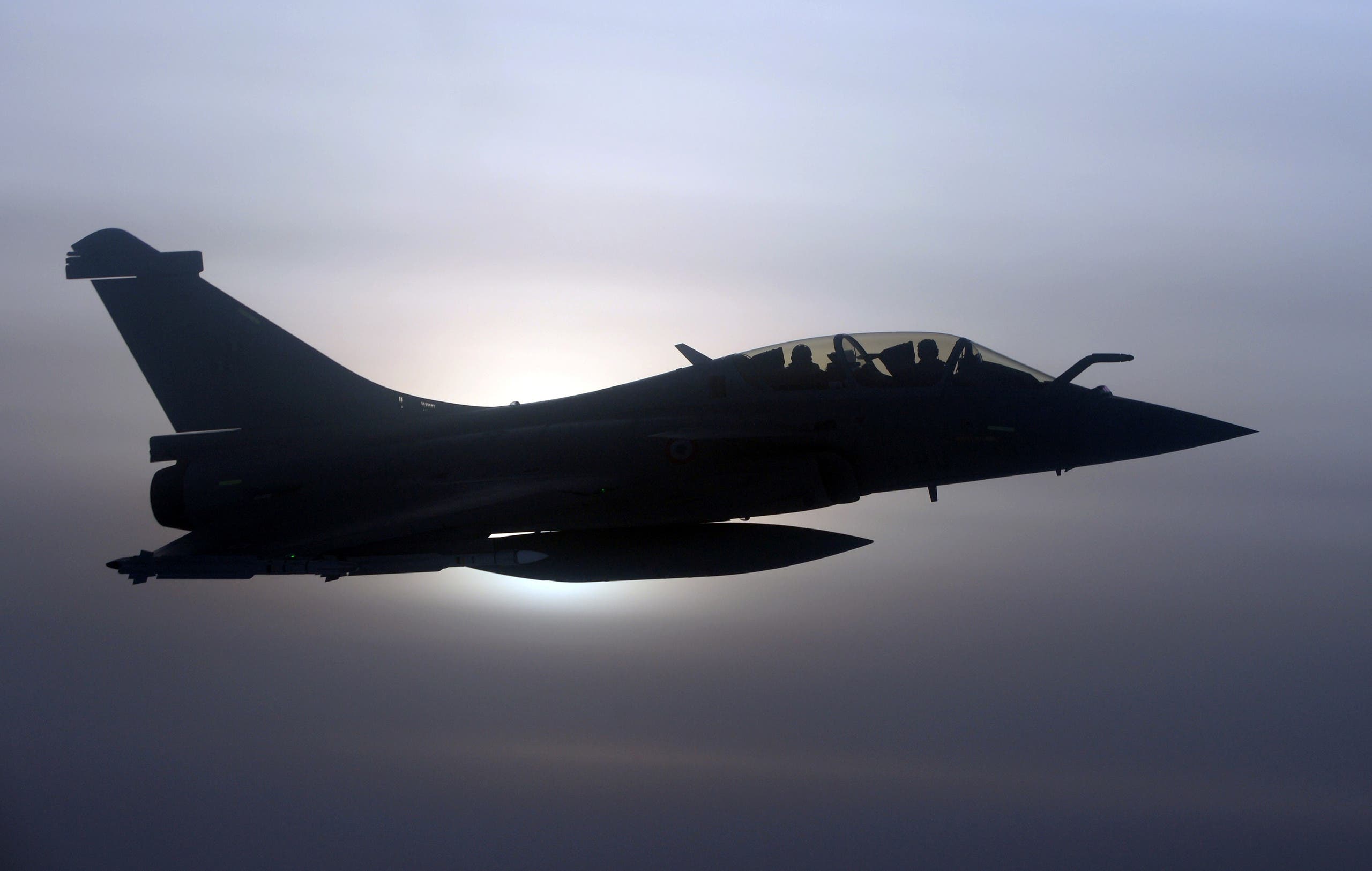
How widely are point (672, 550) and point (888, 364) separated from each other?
409 centimetres

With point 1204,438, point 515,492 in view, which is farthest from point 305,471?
point 1204,438

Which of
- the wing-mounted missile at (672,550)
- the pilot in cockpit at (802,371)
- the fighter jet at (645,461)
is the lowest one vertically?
the wing-mounted missile at (672,550)

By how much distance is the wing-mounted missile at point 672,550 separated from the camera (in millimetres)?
13430

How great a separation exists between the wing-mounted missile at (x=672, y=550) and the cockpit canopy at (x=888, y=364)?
2208 mm

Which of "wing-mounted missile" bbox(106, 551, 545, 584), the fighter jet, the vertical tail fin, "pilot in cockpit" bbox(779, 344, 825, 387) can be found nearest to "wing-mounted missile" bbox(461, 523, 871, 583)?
the fighter jet

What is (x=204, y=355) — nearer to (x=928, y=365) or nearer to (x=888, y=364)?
(x=888, y=364)

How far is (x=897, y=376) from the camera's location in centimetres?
1401

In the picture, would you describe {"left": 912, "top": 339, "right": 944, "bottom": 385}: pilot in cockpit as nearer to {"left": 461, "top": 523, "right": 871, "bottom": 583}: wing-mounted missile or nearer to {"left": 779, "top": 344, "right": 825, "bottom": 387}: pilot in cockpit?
{"left": 779, "top": 344, "right": 825, "bottom": 387}: pilot in cockpit

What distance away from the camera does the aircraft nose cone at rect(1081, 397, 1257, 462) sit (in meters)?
13.6

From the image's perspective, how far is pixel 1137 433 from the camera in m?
13.6

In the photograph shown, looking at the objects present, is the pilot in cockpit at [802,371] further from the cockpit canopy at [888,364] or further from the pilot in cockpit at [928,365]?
the pilot in cockpit at [928,365]

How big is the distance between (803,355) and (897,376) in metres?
1.37

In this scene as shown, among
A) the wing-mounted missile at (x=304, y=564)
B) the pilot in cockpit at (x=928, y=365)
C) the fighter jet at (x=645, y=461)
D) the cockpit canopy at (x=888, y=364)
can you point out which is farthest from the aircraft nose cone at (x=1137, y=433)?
the wing-mounted missile at (x=304, y=564)

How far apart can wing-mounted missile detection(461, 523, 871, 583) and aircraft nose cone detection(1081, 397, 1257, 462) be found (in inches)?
139
